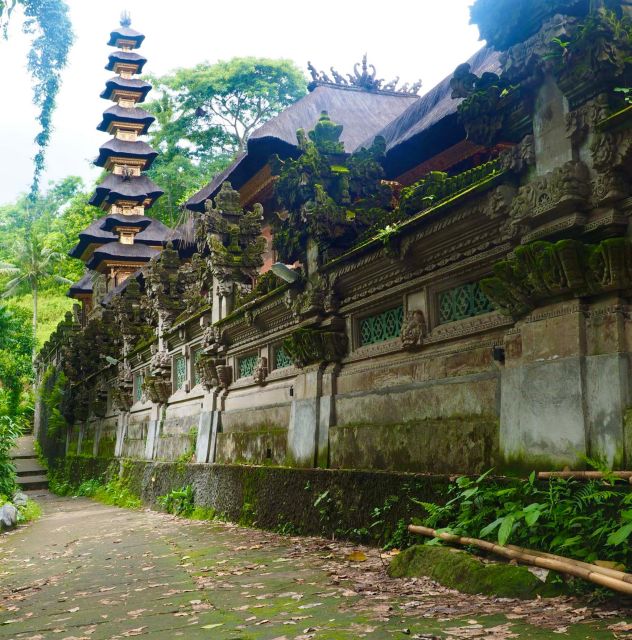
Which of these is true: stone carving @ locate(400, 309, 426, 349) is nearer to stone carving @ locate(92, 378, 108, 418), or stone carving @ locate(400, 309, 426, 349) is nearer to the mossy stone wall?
the mossy stone wall

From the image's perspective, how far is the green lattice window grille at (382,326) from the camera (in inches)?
331

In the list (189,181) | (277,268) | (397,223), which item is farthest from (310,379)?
(189,181)

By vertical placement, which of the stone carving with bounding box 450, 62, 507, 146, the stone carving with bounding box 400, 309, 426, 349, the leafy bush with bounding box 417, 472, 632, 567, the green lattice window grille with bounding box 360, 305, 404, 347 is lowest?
the leafy bush with bounding box 417, 472, 632, 567

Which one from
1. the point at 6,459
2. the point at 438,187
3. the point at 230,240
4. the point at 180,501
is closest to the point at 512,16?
the point at 438,187

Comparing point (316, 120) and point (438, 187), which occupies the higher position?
point (316, 120)

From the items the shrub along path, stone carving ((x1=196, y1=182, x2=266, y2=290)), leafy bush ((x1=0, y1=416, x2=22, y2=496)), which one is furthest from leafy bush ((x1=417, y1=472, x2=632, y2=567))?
leafy bush ((x1=0, y1=416, x2=22, y2=496))

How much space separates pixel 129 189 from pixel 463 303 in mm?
37580

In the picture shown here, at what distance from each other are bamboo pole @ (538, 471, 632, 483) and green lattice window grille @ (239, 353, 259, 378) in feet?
24.3

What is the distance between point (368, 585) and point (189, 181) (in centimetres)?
3970

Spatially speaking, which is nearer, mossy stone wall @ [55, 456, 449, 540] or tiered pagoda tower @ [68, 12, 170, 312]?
mossy stone wall @ [55, 456, 449, 540]

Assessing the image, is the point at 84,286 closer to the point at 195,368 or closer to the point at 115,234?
the point at 115,234

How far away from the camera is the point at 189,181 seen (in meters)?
43.3

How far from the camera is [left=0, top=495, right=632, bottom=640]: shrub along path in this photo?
430 centimetres

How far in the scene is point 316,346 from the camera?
951 centimetres
